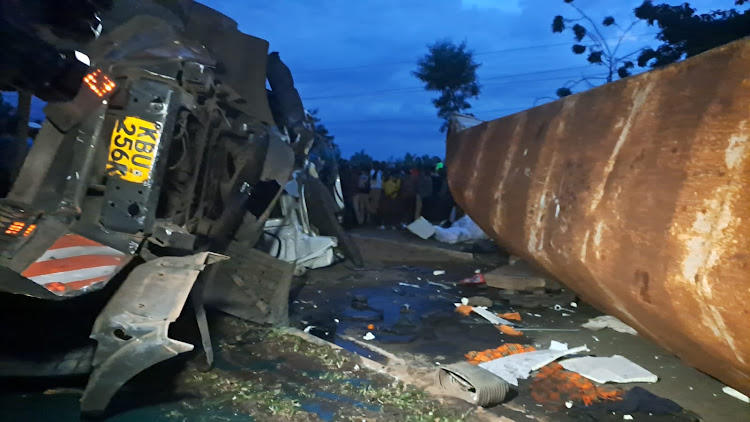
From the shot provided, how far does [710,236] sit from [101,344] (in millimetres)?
3083

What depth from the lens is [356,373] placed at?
11.8 feet

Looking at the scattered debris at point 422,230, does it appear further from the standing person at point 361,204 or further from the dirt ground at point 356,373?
the dirt ground at point 356,373

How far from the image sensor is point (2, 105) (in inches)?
194

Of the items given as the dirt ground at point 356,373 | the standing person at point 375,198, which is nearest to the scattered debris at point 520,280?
the dirt ground at point 356,373

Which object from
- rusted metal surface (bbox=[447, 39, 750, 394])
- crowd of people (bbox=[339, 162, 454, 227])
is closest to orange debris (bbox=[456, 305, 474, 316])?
rusted metal surface (bbox=[447, 39, 750, 394])

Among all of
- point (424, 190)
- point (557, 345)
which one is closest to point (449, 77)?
point (424, 190)

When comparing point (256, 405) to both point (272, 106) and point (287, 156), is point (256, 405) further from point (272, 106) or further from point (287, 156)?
point (272, 106)

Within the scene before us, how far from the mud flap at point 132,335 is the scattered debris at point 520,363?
222 cm

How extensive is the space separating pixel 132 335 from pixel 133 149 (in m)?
1.12

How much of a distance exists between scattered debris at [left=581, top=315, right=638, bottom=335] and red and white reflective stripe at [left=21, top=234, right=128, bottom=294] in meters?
4.13

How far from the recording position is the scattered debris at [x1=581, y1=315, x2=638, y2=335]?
4744mm

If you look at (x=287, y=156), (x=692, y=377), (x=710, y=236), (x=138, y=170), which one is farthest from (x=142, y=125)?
(x=692, y=377)

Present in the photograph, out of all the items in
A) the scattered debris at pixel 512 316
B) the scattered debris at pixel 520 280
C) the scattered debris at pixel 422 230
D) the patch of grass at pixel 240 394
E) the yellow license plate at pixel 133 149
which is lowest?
the patch of grass at pixel 240 394

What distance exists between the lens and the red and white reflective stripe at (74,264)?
2.59 m
